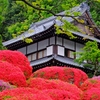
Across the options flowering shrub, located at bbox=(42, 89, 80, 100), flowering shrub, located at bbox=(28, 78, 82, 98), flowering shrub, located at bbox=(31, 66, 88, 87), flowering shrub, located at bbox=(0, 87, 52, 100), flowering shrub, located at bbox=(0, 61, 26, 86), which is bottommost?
flowering shrub, located at bbox=(31, 66, 88, 87)

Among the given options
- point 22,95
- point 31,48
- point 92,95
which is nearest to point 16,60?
point 92,95

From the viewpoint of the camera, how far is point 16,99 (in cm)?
827

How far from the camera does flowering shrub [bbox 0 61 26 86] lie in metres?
11.0

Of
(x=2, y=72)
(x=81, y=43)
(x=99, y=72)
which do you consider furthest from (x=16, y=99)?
(x=81, y=43)

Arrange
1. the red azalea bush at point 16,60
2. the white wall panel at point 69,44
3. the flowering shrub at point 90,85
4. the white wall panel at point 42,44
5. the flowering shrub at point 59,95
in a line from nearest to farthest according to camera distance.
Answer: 1. the flowering shrub at point 59,95
2. the flowering shrub at point 90,85
3. the red azalea bush at point 16,60
4. the white wall panel at point 69,44
5. the white wall panel at point 42,44

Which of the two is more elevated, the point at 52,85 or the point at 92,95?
the point at 52,85

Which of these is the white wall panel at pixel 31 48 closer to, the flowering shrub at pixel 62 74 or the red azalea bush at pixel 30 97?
the flowering shrub at pixel 62 74

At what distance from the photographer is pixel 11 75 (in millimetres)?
11062

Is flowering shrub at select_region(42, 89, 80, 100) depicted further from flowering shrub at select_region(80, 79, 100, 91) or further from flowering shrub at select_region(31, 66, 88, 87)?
flowering shrub at select_region(31, 66, 88, 87)

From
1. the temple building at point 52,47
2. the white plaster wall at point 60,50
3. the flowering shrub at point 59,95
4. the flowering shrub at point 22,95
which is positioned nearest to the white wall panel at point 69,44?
the temple building at point 52,47

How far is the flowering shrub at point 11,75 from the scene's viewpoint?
432 inches

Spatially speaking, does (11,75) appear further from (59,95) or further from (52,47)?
(52,47)

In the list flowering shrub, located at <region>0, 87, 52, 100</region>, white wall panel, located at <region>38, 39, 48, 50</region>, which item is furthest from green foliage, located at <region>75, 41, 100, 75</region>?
flowering shrub, located at <region>0, 87, 52, 100</region>

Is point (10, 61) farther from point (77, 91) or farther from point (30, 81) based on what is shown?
point (77, 91)
